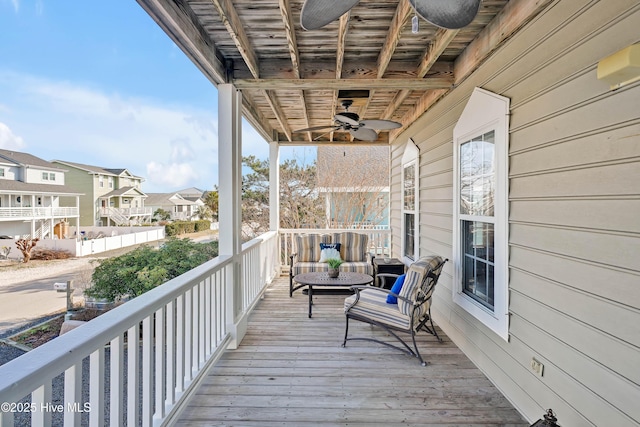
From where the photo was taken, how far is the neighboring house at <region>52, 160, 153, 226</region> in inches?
119

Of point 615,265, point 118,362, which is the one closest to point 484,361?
point 615,265

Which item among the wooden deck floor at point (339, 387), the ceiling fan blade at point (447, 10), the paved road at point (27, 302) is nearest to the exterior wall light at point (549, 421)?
the wooden deck floor at point (339, 387)

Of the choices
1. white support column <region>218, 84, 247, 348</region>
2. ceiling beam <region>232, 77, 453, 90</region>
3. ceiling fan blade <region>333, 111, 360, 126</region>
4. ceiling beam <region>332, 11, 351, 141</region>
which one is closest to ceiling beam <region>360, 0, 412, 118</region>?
ceiling beam <region>232, 77, 453, 90</region>

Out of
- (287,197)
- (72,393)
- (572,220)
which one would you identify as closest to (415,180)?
(572,220)

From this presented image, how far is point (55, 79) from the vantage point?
2.65 m

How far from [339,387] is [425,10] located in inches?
103

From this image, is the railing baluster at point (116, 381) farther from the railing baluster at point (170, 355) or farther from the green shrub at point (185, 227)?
the green shrub at point (185, 227)

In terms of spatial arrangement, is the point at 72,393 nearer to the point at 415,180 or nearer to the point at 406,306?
the point at 406,306

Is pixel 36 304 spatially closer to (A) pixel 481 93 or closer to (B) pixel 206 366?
(B) pixel 206 366

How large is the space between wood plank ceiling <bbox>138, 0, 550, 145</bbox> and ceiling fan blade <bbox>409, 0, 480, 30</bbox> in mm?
594

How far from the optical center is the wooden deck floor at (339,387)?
2.27 m

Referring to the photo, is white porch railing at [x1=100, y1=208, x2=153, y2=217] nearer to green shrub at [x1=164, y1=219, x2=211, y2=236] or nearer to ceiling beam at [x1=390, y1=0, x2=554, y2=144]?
green shrub at [x1=164, y1=219, x2=211, y2=236]

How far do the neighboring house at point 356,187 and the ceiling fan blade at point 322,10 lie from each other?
27.8ft

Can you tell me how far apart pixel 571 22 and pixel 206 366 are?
11.5 feet
